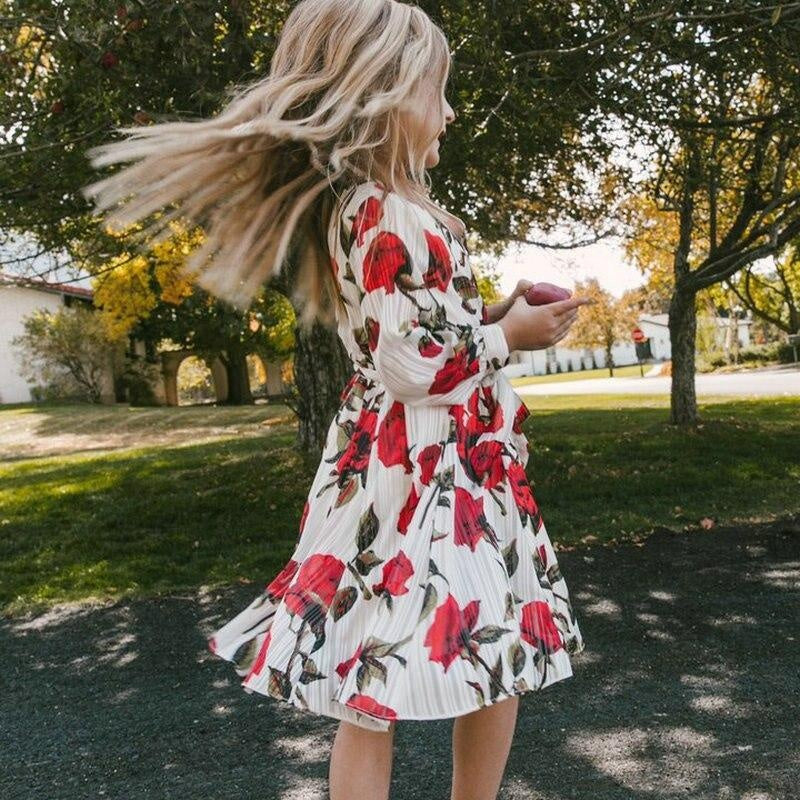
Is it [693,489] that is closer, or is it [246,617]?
[246,617]

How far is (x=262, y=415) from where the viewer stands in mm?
19891

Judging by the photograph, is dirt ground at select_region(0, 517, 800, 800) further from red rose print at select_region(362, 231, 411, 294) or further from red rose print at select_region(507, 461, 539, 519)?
red rose print at select_region(362, 231, 411, 294)

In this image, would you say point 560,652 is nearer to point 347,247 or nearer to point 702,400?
point 347,247

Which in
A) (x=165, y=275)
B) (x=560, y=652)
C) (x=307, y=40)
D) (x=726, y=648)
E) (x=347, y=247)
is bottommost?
(x=726, y=648)

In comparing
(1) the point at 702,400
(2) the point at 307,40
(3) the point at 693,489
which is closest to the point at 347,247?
(2) the point at 307,40

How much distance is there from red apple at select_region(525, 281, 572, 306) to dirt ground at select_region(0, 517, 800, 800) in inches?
63.6

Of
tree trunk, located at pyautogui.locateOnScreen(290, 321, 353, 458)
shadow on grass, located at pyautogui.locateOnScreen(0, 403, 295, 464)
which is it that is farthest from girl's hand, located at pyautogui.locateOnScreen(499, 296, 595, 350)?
shadow on grass, located at pyautogui.locateOnScreen(0, 403, 295, 464)

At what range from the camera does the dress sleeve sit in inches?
69.2

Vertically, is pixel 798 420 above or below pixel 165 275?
below

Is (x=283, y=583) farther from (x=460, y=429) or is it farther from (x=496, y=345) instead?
(x=496, y=345)

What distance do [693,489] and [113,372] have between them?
22.9 m

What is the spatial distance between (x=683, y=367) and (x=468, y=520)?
10.8 meters

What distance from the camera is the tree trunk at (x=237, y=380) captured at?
30.7 metres

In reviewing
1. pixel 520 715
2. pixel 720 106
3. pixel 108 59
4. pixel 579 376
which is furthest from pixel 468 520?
pixel 579 376
